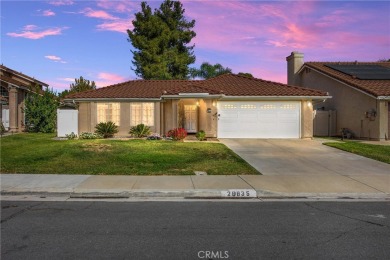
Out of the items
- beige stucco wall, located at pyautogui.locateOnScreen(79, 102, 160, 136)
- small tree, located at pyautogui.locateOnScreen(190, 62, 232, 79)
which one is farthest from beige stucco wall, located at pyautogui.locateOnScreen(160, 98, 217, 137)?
small tree, located at pyautogui.locateOnScreen(190, 62, 232, 79)

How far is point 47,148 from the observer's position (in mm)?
16734

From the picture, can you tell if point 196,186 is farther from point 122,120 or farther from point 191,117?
point 191,117

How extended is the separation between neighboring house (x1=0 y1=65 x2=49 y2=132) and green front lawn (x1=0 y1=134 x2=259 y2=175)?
10.9m

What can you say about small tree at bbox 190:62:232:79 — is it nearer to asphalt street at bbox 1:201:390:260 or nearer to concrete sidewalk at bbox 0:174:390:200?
concrete sidewalk at bbox 0:174:390:200

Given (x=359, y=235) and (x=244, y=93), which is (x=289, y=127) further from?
(x=359, y=235)

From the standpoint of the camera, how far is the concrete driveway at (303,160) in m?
12.4

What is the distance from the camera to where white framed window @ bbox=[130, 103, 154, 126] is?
23703 millimetres

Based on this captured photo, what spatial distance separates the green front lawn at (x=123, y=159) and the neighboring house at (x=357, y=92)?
35.6ft

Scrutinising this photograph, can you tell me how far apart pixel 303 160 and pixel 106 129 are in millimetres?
12895

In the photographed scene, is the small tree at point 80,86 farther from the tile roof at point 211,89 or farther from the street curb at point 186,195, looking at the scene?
the street curb at point 186,195

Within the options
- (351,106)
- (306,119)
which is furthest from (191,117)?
(351,106)

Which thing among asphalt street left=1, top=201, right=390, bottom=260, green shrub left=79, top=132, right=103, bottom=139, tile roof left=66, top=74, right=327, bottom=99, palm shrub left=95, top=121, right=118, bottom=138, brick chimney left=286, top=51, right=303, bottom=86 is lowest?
asphalt street left=1, top=201, right=390, bottom=260

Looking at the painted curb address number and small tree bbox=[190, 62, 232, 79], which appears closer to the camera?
the painted curb address number

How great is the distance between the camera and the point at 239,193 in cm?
902
